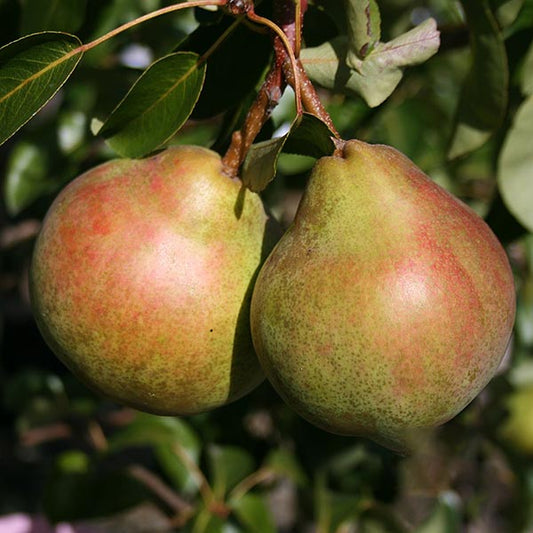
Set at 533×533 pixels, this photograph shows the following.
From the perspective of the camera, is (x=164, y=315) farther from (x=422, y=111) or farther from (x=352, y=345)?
(x=422, y=111)

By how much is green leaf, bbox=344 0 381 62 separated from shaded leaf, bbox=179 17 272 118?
141mm

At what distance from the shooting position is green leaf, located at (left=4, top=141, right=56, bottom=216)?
1.32 meters

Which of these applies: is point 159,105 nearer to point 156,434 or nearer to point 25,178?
point 25,178

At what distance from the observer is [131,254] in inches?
28.7

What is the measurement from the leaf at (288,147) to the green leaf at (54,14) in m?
0.28

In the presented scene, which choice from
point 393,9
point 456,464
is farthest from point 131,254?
point 456,464

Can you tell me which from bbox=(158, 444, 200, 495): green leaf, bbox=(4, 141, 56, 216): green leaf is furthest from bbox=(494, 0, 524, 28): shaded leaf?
bbox=(158, 444, 200, 495): green leaf

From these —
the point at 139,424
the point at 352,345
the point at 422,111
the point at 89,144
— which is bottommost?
the point at 139,424

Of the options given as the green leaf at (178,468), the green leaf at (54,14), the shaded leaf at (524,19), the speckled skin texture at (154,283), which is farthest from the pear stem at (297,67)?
the green leaf at (178,468)

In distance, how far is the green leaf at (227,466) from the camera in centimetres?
146

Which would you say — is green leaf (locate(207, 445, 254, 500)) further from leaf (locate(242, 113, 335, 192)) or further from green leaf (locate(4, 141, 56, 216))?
leaf (locate(242, 113, 335, 192))

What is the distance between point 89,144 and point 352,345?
844 millimetres

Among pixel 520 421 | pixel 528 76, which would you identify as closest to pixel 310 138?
pixel 528 76

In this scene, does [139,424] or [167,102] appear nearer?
[167,102]
